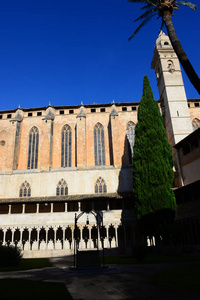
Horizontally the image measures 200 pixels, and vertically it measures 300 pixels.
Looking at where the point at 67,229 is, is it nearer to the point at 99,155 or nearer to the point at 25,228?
the point at 25,228

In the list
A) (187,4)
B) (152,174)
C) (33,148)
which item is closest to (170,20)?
(187,4)

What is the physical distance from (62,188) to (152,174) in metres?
13.8

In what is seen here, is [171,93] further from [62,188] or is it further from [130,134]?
[62,188]

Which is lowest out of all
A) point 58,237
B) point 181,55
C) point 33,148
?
point 58,237

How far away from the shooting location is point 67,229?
2916 centimetres

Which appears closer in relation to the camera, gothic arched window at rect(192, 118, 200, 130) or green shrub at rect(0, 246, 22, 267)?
green shrub at rect(0, 246, 22, 267)

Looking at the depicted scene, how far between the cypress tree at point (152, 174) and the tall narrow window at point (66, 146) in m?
13.3

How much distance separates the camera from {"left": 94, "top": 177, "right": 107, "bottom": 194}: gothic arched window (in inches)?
1252

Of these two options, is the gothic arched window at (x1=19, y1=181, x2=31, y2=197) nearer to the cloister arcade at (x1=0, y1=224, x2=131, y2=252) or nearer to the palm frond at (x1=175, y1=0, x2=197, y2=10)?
the cloister arcade at (x1=0, y1=224, x2=131, y2=252)

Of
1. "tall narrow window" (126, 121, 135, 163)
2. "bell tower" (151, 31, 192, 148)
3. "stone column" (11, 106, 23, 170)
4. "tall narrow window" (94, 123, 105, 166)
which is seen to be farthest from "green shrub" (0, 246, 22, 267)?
"bell tower" (151, 31, 192, 148)

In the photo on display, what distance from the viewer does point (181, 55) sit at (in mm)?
11719

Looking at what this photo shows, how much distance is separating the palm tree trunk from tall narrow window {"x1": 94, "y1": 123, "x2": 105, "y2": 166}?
79.0ft

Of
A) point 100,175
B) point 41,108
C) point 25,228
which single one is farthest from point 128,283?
point 41,108

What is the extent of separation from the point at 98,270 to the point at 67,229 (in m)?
17.6
